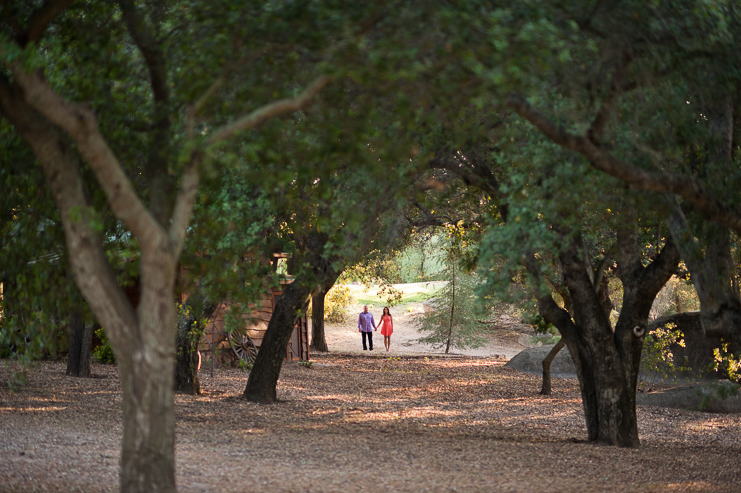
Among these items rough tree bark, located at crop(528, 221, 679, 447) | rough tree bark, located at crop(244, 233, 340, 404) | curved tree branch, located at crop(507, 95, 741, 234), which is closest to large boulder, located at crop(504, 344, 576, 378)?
rough tree bark, located at crop(244, 233, 340, 404)

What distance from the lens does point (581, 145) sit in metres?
4.62

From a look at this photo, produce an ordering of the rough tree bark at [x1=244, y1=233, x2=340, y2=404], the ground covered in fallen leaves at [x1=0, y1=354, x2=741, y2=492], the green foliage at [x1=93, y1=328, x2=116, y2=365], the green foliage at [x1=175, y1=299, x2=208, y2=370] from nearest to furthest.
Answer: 1. the ground covered in fallen leaves at [x1=0, y1=354, x2=741, y2=492]
2. the green foliage at [x1=175, y1=299, x2=208, y2=370]
3. the rough tree bark at [x1=244, y1=233, x2=340, y2=404]
4. the green foliage at [x1=93, y1=328, x2=116, y2=365]

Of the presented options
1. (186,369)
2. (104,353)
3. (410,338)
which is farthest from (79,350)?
(410,338)

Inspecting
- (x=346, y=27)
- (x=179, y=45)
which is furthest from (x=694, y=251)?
(x=179, y=45)

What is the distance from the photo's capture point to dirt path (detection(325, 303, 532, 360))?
26859mm

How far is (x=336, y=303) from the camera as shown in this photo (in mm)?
31016

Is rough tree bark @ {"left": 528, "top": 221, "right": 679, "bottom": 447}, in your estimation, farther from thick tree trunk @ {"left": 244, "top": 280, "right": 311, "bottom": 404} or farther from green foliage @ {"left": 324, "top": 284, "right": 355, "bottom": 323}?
green foliage @ {"left": 324, "top": 284, "right": 355, "bottom": 323}

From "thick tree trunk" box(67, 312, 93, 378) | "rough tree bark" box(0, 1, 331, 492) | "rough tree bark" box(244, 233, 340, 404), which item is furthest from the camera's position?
"thick tree trunk" box(67, 312, 93, 378)

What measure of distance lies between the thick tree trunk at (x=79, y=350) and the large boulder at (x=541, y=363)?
11.7 meters

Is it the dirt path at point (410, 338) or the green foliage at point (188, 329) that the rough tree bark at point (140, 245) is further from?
the dirt path at point (410, 338)

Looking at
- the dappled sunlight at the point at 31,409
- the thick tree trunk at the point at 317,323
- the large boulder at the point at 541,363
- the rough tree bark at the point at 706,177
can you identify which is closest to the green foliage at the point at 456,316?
the thick tree trunk at the point at 317,323

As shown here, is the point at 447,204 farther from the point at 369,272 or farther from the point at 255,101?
the point at 369,272

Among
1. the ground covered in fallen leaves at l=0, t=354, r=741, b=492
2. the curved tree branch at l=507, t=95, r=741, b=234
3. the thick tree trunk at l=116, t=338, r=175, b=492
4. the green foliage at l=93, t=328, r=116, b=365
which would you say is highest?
the curved tree branch at l=507, t=95, r=741, b=234

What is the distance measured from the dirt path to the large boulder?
223 inches
